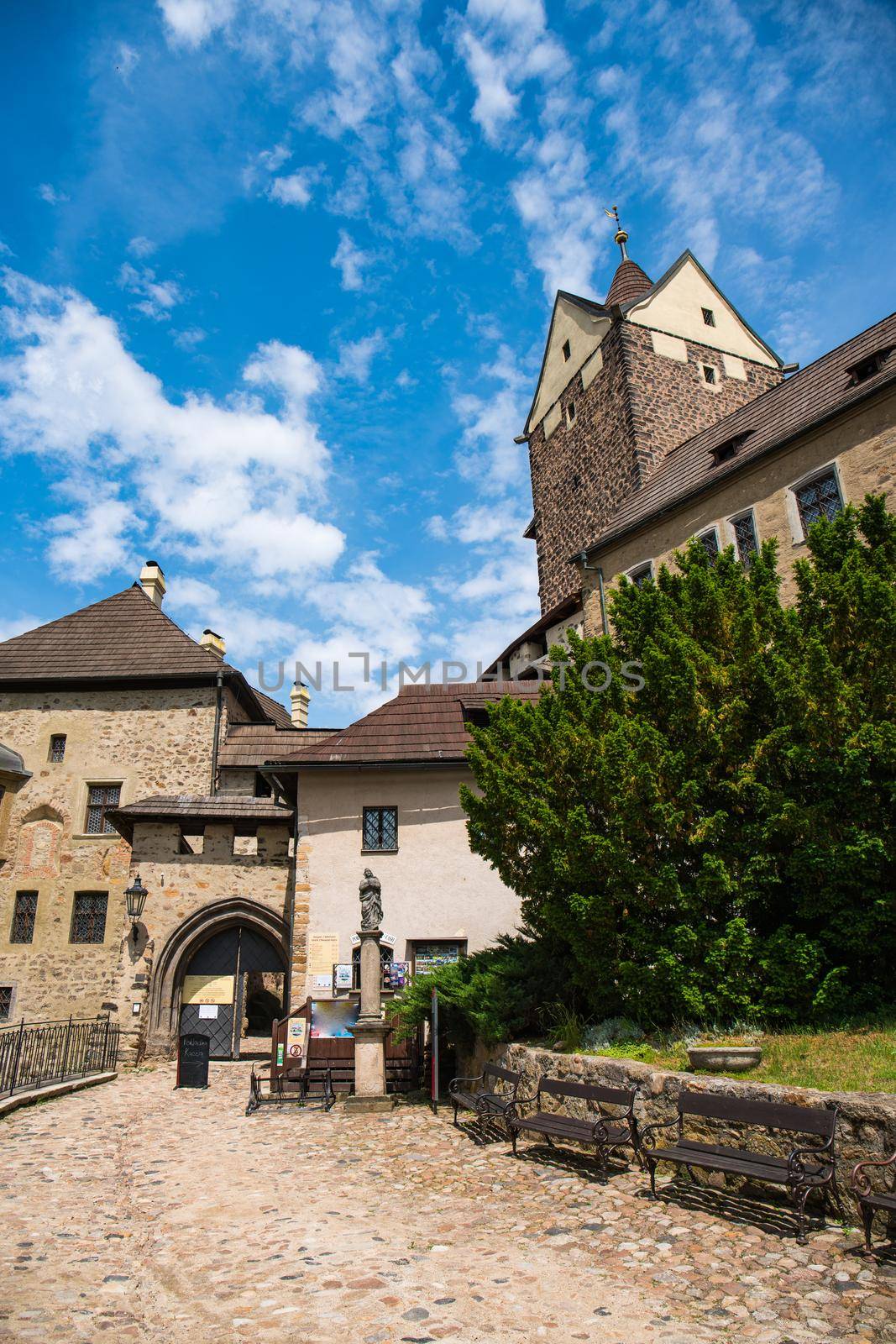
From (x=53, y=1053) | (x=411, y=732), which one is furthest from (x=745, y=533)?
(x=53, y=1053)

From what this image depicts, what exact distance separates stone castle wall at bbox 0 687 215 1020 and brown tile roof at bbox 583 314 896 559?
37.1 ft

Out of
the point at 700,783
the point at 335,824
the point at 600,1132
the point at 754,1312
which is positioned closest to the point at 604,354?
the point at 335,824

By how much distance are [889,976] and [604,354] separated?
21.9 m

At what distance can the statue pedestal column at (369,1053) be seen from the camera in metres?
10.9

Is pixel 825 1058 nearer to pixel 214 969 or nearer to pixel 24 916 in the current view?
pixel 214 969

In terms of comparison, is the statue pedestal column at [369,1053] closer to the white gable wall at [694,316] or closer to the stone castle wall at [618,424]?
the stone castle wall at [618,424]

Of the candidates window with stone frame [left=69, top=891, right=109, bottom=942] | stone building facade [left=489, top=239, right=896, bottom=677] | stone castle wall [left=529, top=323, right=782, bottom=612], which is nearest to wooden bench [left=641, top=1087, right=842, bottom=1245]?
stone building facade [left=489, top=239, right=896, bottom=677]

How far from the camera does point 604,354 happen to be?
2538 centimetres

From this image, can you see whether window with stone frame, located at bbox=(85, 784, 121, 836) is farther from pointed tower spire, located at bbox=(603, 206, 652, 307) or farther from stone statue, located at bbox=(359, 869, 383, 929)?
pointed tower spire, located at bbox=(603, 206, 652, 307)

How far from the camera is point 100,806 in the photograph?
2052cm

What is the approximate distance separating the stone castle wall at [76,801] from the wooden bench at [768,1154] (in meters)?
15.6

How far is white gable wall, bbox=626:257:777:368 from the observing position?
2536 cm

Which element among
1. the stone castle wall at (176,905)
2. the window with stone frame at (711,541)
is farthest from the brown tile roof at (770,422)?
the stone castle wall at (176,905)

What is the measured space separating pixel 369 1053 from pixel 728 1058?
625 centimetres
